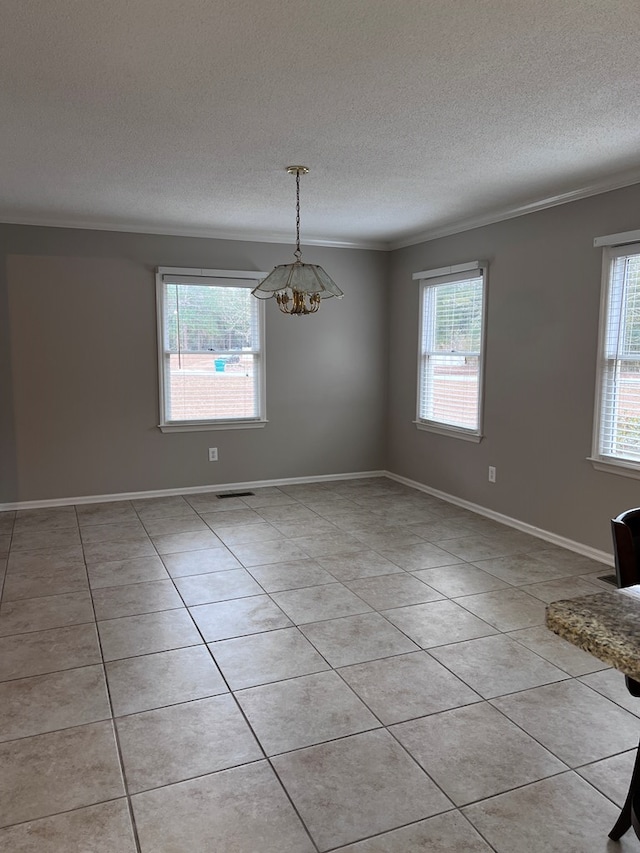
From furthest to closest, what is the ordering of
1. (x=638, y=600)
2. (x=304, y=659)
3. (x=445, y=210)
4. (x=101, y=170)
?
1. (x=445, y=210)
2. (x=101, y=170)
3. (x=304, y=659)
4. (x=638, y=600)

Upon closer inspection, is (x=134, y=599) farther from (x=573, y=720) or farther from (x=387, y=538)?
(x=573, y=720)

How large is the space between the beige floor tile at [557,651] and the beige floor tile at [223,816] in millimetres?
1354

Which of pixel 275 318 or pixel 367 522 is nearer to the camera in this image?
pixel 367 522

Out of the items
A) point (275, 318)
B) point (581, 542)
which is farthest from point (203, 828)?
point (275, 318)

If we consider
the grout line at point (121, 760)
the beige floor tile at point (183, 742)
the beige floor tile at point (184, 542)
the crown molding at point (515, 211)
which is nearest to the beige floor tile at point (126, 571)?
the beige floor tile at point (184, 542)

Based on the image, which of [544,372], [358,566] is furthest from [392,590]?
[544,372]

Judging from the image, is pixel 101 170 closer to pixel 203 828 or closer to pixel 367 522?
pixel 367 522

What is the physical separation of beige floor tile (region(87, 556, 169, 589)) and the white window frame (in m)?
2.78

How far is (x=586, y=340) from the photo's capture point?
3.92 metres

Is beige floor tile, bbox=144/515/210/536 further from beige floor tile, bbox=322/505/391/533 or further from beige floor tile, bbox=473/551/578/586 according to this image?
beige floor tile, bbox=473/551/578/586

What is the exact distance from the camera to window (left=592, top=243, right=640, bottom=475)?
3635 millimetres

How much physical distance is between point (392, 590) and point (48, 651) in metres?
1.78

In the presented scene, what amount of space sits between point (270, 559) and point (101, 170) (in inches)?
101

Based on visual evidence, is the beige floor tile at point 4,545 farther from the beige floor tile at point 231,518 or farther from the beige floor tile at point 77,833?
the beige floor tile at point 77,833
